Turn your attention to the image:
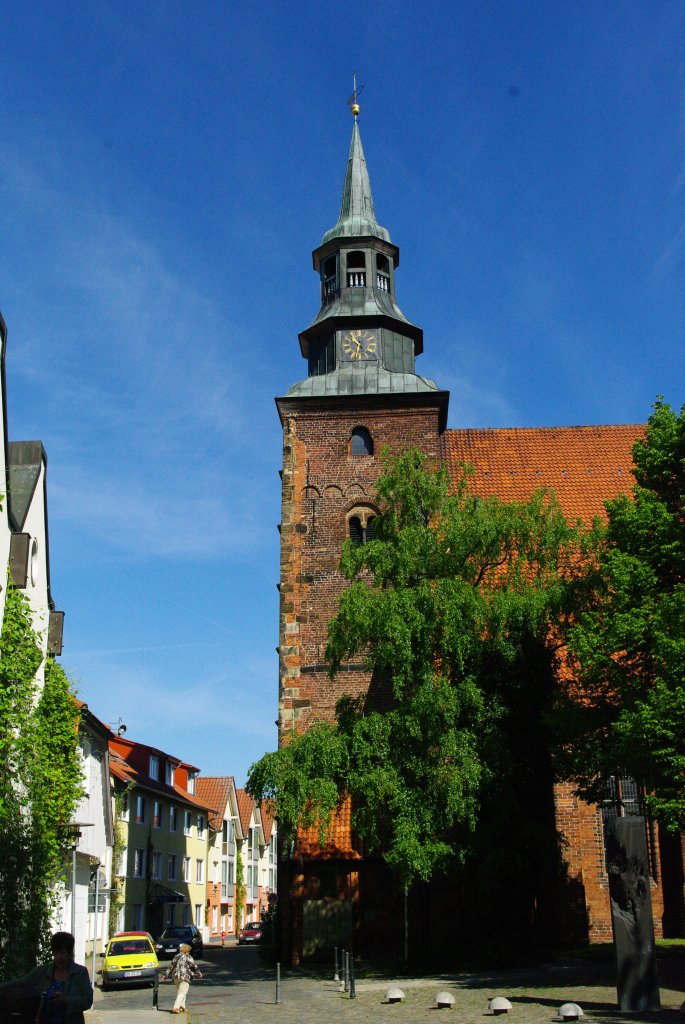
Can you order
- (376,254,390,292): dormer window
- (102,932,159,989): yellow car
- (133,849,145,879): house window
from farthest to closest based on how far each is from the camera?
(133,849,145,879): house window
(376,254,390,292): dormer window
(102,932,159,989): yellow car

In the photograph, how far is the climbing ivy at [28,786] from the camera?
13.9 m

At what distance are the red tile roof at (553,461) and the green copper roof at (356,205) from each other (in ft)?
21.2

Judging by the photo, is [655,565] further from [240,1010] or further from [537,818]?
[240,1010]

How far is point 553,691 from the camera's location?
19734 millimetres

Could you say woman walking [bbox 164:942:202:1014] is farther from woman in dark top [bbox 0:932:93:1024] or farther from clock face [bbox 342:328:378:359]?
clock face [bbox 342:328:378:359]

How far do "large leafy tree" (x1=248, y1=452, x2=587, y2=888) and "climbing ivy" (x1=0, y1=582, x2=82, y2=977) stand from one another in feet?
15.3

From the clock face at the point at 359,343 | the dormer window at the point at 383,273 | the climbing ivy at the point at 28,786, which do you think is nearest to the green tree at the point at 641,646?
the climbing ivy at the point at 28,786

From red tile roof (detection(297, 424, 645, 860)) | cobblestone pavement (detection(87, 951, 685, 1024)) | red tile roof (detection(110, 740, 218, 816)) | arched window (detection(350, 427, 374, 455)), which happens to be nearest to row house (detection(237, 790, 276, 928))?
red tile roof (detection(110, 740, 218, 816))

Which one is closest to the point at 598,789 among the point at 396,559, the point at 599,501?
the point at 396,559

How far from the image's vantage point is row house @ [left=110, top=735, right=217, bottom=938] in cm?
3981

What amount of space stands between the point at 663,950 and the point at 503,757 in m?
5.65

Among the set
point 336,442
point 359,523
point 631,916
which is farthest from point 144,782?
point 631,916

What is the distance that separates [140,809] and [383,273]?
972 inches

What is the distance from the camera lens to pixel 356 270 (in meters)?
30.5
